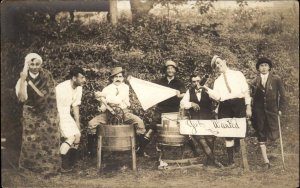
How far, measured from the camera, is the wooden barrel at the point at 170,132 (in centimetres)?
746

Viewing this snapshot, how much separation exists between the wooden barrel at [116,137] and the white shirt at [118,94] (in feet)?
1.22

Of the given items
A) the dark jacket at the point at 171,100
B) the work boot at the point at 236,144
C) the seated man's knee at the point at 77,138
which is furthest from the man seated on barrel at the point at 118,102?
the work boot at the point at 236,144

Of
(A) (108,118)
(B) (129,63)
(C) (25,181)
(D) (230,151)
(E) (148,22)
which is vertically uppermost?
(E) (148,22)

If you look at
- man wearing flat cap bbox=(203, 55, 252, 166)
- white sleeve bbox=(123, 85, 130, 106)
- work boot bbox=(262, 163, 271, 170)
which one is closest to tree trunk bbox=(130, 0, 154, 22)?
white sleeve bbox=(123, 85, 130, 106)

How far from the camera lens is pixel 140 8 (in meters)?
7.68

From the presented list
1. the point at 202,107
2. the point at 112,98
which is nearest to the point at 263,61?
the point at 202,107

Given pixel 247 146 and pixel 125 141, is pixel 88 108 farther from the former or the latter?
pixel 247 146

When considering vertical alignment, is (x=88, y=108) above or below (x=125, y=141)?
above

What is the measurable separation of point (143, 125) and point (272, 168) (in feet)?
7.35

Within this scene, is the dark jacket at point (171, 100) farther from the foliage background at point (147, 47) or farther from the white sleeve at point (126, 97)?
the white sleeve at point (126, 97)

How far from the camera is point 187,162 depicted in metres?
7.48

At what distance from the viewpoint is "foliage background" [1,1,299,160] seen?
759 cm

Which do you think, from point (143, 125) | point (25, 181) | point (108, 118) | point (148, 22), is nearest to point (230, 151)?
point (143, 125)

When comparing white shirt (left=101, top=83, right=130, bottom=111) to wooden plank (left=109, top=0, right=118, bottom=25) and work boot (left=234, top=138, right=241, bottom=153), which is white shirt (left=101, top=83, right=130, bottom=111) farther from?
work boot (left=234, top=138, right=241, bottom=153)
